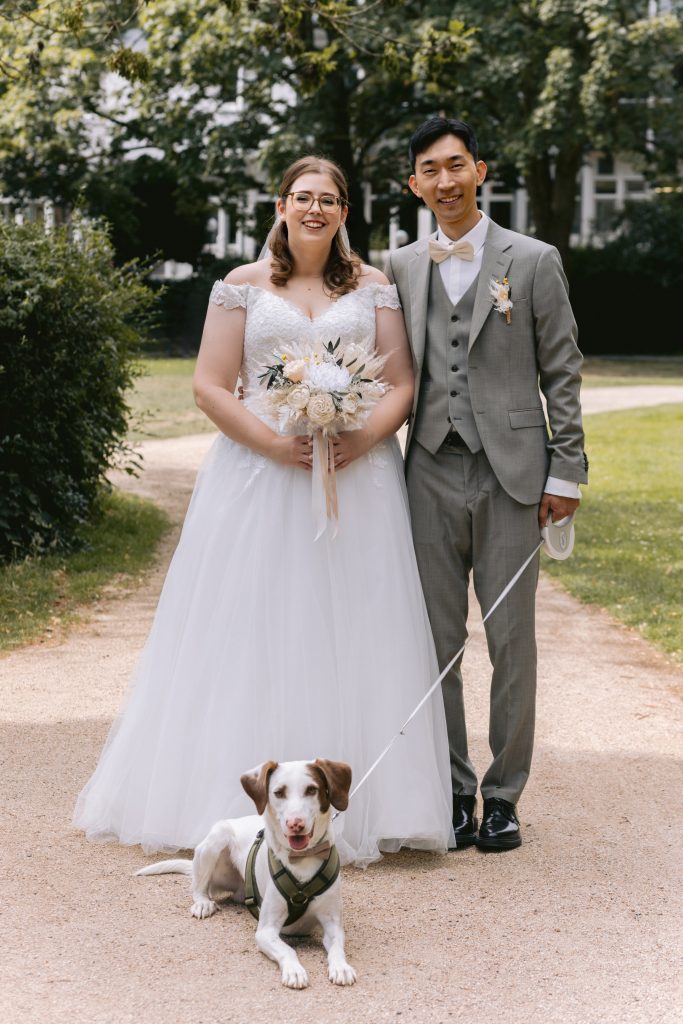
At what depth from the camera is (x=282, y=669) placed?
14.1ft

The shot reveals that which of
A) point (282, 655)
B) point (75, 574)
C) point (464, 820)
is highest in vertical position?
point (282, 655)

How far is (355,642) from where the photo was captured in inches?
172

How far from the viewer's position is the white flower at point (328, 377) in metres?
4.09

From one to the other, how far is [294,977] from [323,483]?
1656 millimetres

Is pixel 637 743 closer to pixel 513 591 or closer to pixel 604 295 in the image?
pixel 513 591

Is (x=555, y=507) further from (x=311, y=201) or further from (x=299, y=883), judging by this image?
(x=299, y=883)

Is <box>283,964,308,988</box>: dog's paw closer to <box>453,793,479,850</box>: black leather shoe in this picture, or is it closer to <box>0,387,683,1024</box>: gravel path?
<box>0,387,683,1024</box>: gravel path

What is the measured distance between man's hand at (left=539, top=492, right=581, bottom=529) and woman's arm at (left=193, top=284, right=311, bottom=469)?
85 centimetres

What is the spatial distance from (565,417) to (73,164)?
26.0 metres

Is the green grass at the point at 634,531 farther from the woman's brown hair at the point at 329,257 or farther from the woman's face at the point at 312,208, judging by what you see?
the woman's face at the point at 312,208

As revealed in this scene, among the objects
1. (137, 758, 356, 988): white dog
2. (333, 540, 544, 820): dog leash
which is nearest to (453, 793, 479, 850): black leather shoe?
(333, 540, 544, 820): dog leash

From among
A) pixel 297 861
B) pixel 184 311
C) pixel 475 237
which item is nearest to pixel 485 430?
pixel 475 237

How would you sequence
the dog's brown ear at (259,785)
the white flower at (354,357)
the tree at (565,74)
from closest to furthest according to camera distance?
the dog's brown ear at (259,785) → the white flower at (354,357) → the tree at (565,74)

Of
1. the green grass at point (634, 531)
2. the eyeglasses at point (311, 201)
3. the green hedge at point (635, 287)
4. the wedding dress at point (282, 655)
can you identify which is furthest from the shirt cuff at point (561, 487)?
the green hedge at point (635, 287)
